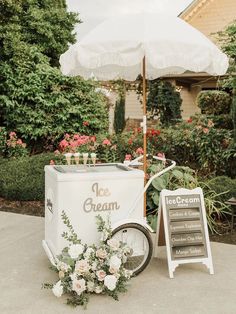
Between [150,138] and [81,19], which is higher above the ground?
[81,19]

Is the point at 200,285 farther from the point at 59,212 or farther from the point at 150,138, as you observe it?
the point at 150,138

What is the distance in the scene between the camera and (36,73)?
36.2ft

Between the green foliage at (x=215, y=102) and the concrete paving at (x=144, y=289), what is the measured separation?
5.24m

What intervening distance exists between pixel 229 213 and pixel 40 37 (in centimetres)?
852

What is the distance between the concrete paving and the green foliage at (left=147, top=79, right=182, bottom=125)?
36.8ft

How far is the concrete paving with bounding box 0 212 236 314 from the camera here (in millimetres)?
3611

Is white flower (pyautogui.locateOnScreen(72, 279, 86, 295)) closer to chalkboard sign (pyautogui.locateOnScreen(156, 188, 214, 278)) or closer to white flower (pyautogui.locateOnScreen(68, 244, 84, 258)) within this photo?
white flower (pyautogui.locateOnScreen(68, 244, 84, 258))

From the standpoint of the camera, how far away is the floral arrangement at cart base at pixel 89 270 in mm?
3699

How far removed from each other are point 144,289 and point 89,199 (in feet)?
3.19

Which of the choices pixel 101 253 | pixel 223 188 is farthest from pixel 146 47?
pixel 223 188

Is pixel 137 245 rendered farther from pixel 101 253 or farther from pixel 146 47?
pixel 146 47

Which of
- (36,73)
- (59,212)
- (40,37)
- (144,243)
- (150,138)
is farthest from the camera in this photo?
(40,37)

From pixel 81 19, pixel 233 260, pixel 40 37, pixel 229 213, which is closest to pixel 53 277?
pixel 233 260

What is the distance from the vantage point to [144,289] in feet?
13.1
